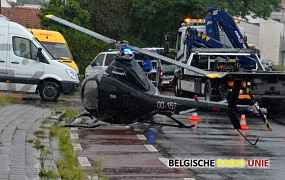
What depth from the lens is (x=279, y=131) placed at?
671 inches

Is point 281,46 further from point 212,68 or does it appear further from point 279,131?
point 279,131

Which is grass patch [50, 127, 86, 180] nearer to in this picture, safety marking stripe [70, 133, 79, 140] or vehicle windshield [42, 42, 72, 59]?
safety marking stripe [70, 133, 79, 140]

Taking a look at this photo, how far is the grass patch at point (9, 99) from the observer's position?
67.6ft

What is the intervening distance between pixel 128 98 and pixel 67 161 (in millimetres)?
3921

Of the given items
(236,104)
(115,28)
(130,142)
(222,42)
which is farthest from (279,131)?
(115,28)

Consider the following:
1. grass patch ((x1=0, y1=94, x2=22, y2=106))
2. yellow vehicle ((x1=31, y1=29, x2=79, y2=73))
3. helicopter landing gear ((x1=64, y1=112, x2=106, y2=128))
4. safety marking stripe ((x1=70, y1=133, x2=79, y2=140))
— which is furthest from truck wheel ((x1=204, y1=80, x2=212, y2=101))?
yellow vehicle ((x1=31, y1=29, x2=79, y2=73))

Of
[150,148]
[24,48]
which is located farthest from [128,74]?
[24,48]

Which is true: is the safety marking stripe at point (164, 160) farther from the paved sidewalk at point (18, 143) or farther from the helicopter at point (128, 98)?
the helicopter at point (128, 98)

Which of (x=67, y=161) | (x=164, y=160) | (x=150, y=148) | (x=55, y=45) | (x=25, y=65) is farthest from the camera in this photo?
(x=55, y=45)

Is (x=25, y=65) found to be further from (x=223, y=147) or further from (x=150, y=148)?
(x=223, y=147)

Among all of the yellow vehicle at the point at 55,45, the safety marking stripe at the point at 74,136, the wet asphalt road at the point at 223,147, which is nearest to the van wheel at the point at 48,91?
the yellow vehicle at the point at 55,45

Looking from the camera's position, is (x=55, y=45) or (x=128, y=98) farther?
(x=55, y=45)

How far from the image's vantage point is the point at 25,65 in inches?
909

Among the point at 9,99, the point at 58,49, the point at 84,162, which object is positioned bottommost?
the point at 9,99
